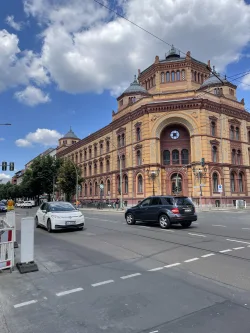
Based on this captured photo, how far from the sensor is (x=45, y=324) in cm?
369

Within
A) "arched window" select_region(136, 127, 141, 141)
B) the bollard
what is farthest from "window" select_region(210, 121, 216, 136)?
the bollard

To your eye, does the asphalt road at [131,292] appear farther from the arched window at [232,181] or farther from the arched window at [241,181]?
the arched window at [241,181]

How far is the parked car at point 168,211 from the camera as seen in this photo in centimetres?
1404

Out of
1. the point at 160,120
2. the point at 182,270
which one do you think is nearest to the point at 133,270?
the point at 182,270

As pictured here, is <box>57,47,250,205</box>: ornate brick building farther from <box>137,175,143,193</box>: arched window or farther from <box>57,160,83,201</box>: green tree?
<box>57,160,83,201</box>: green tree

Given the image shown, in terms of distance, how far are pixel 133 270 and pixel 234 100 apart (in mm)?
45897

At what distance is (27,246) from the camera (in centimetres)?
645

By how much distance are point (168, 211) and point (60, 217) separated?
5.48 m

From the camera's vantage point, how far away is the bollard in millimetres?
6364

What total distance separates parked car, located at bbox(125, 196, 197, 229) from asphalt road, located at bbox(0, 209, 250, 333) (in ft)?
17.5

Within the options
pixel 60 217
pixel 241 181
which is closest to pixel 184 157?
pixel 241 181

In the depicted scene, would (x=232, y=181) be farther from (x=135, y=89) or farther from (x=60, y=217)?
(x=60, y=217)

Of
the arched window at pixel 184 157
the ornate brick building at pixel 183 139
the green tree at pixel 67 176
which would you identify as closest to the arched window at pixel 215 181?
the ornate brick building at pixel 183 139

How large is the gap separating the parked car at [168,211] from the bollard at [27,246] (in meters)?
8.76
